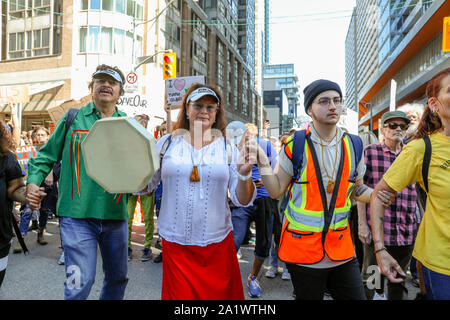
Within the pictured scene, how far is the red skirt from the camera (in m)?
2.14

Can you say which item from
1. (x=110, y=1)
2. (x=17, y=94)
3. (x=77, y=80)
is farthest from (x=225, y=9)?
(x=17, y=94)

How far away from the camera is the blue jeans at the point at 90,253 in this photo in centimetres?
224

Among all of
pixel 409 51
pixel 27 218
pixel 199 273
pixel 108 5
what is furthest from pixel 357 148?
pixel 409 51

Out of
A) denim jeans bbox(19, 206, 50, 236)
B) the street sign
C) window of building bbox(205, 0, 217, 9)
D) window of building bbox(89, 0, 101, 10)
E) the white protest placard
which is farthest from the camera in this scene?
window of building bbox(205, 0, 217, 9)

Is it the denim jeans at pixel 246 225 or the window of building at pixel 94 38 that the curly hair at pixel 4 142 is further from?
the window of building at pixel 94 38

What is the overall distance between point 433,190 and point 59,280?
13.8ft

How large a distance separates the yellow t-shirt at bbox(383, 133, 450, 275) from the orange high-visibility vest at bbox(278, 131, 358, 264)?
34 cm

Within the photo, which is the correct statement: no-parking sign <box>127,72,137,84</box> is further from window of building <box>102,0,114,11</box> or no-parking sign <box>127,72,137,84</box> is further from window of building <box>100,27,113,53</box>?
window of building <box>102,0,114,11</box>

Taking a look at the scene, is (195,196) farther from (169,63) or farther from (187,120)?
(169,63)

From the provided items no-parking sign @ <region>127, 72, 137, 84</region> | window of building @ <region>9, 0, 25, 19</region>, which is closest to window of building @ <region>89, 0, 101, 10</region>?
window of building @ <region>9, 0, 25, 19</region>

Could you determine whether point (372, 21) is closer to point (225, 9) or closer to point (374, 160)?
point (225, 9)

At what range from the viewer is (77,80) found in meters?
21.1

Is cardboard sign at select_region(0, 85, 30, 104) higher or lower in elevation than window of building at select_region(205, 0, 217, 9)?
lower

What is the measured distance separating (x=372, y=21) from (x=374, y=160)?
267 feet
